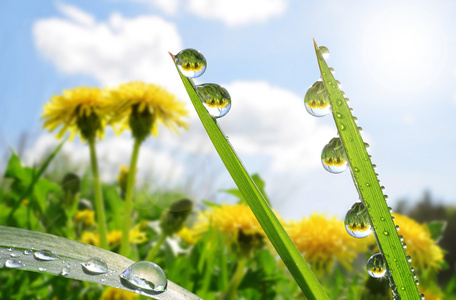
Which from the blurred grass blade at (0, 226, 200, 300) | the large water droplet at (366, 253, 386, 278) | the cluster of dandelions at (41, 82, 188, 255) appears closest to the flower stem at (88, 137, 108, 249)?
the cluster of dandelions at (41, 82, 188, 255)

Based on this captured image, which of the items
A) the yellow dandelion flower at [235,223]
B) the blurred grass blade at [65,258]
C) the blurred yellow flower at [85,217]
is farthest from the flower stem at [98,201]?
the blurred grass blade at [65,258]

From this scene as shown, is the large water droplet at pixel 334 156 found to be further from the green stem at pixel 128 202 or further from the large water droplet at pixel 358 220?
the green stem at pixel 128 202

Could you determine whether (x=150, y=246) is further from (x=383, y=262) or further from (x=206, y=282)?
(x=383, y=262)

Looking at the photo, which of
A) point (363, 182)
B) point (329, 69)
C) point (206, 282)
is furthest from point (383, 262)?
point (206, 282)

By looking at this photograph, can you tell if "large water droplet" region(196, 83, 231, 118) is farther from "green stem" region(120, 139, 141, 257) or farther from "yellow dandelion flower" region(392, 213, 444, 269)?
"yellow dandelion flower" region(392, 213, 444, 269)

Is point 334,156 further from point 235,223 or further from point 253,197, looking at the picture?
point 235,223

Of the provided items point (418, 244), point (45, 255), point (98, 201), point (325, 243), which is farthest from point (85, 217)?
point (45, 255)
